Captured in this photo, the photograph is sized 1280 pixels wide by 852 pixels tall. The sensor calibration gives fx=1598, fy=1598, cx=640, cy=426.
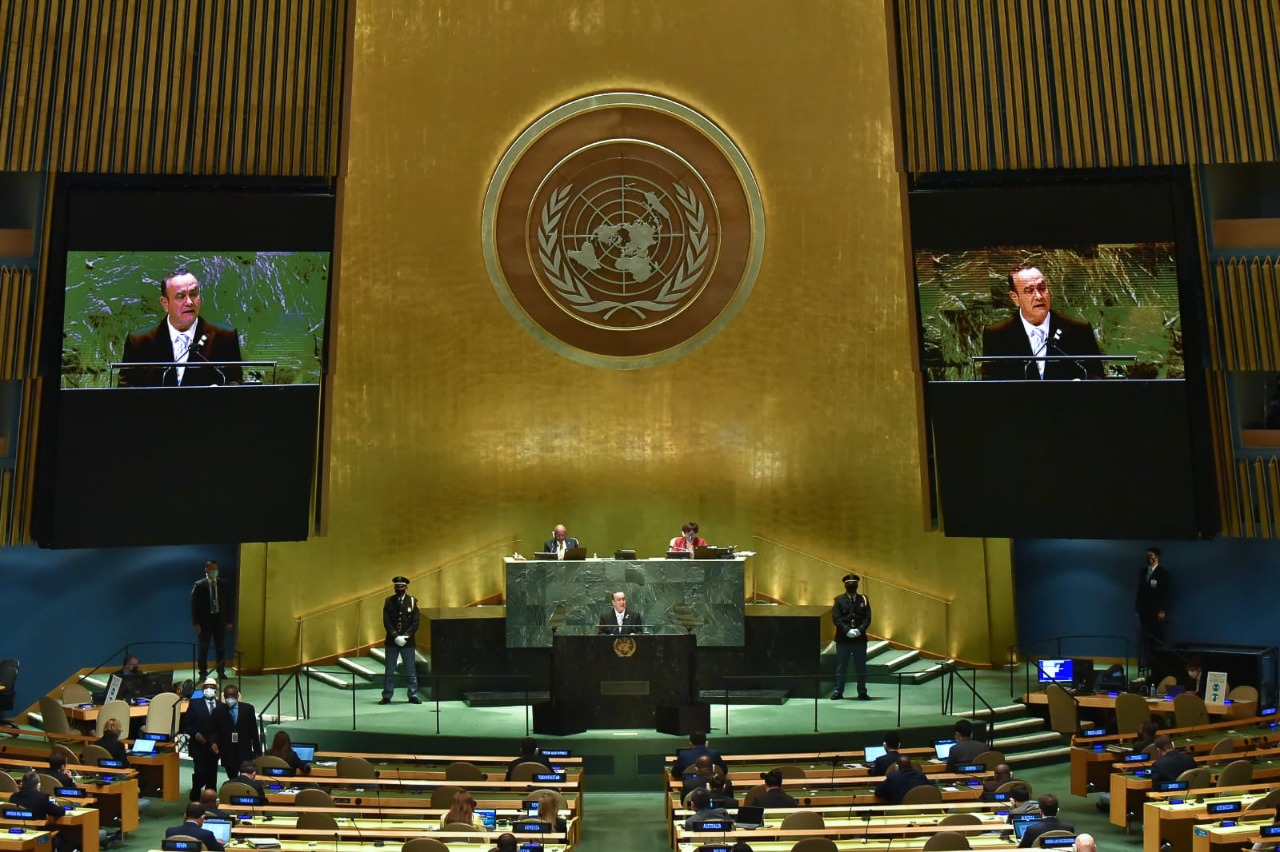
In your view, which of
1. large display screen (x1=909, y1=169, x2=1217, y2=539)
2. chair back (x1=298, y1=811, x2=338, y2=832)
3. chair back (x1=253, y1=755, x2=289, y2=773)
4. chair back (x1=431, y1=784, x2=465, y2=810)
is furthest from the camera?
large display screen (x1=909, y1=169, x2=1217, y2=539)

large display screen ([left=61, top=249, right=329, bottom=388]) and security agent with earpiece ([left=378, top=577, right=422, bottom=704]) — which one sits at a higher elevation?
large display screen ([left=61, top=249, right=329, bottom=388])

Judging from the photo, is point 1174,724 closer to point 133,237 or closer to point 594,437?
point 594,437

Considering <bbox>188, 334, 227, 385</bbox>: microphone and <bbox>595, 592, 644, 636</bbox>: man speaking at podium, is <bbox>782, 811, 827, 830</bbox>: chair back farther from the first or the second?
<bbox>188, 334, 227, 385</bbox>: microphone

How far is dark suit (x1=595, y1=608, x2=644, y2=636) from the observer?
15.6m

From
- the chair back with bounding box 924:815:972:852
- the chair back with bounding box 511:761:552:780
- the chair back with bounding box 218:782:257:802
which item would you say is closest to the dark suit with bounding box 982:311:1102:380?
the chair back with bounding box 511:761:552:780

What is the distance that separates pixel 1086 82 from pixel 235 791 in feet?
36.7

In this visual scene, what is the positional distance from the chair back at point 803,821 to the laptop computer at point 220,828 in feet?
12.2

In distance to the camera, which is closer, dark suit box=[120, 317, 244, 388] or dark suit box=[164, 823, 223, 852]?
dark suit box=[164, 823, 223, 852]

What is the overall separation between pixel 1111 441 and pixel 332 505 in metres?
8.77

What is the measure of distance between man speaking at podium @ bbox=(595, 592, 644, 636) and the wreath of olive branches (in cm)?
419

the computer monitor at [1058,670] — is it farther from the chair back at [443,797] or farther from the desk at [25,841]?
the desk at [25,841]

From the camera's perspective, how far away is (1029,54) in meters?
17.0

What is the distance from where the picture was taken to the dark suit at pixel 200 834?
10.1m

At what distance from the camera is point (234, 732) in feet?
46.0
